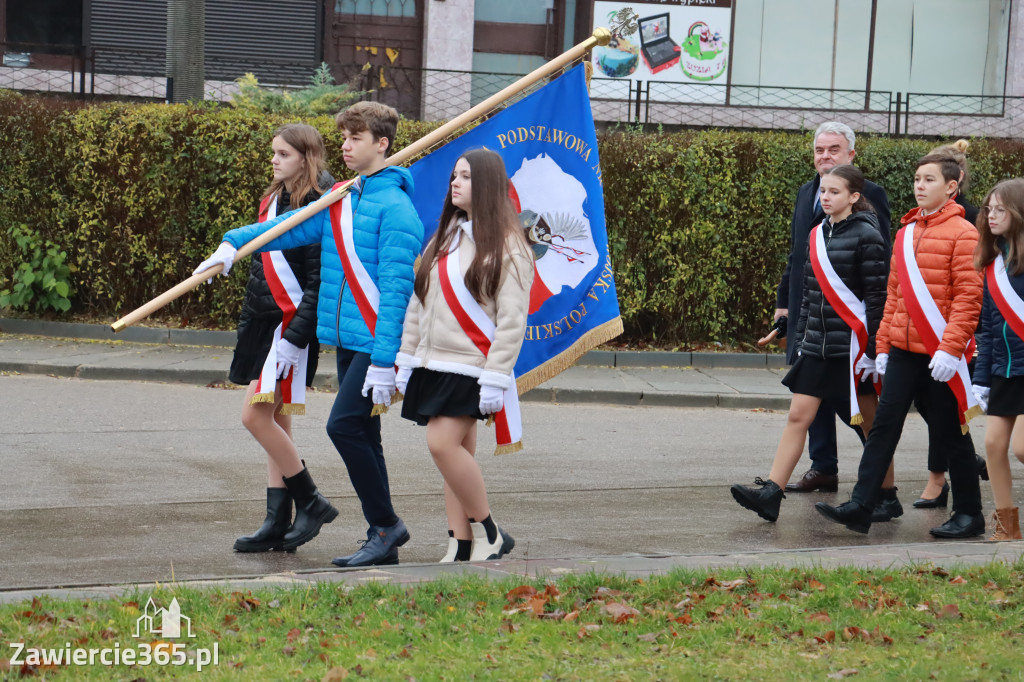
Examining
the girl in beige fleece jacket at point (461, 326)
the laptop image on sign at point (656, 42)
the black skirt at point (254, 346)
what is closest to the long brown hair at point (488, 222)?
the girl in beige fleece jacket at point (461, 326)

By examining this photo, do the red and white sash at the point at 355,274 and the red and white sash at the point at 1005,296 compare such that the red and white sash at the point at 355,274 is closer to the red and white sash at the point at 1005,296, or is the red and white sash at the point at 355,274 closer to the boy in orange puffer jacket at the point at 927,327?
the boy in orange puffer jacket at the point at 927,327

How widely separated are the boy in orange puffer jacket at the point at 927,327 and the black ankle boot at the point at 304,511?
8.19ft

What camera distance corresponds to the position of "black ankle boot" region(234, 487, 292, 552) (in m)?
5.94

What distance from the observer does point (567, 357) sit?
617cm

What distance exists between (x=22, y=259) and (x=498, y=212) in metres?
10.3

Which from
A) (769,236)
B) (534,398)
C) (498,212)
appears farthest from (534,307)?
(769,236)

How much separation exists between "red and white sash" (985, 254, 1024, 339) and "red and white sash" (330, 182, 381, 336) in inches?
117

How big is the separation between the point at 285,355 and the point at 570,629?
212 centimetres

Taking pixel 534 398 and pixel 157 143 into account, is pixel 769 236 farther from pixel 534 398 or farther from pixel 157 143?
pixel 157 143

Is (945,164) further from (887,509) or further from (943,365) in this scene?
(887,509)

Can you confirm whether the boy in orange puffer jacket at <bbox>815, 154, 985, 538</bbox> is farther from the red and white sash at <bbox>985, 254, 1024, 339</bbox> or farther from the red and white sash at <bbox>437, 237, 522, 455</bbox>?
the red and white sash at <bbox>437, 237, 522, 455</bbox>

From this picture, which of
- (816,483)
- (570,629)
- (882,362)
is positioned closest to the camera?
(570,629)

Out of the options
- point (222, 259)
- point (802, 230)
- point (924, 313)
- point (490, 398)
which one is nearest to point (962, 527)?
point (924, 313)

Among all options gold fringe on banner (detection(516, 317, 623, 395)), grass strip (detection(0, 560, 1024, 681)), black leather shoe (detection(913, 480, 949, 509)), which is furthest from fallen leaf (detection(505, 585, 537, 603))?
black leather shoe (detection(913, 480, 949, 509))
